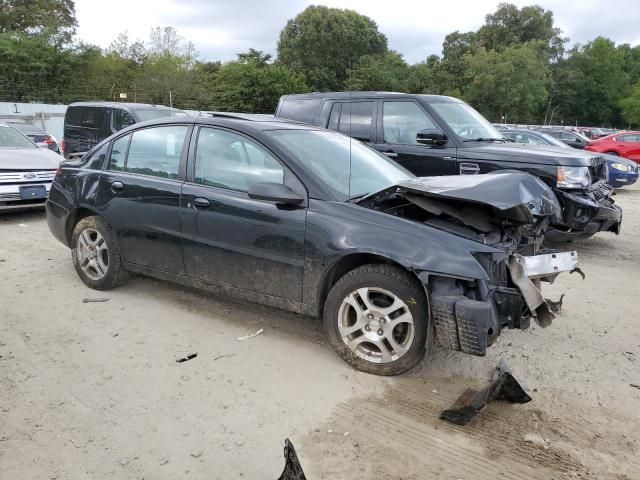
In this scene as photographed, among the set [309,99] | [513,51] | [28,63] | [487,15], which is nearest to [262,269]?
[309,99]

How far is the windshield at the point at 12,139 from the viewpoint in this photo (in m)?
8.97

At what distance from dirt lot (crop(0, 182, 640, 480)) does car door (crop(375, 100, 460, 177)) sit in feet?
8.37

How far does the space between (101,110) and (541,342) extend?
985 centimetres

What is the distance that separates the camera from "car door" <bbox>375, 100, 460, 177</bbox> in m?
6.55

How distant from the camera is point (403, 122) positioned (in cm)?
690

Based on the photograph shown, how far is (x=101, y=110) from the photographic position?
10906mm

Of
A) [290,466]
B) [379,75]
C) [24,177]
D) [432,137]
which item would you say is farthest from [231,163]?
[379,75]

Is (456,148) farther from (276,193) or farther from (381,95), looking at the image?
(276,193)

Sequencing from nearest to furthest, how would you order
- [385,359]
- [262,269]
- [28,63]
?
[385,359] < [262,269] < [28,63]

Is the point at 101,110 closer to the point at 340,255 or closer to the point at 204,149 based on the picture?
the point at 204,149

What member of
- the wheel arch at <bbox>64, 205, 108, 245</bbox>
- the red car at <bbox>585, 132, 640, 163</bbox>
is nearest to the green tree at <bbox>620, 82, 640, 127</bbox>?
the red car at <bbox>585, 132, 640, 163</bbox>

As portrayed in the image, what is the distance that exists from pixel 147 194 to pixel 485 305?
295 cm

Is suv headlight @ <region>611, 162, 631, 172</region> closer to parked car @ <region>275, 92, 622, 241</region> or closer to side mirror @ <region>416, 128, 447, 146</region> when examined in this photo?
parked car @ <region>275, 92, 622, 241</region>

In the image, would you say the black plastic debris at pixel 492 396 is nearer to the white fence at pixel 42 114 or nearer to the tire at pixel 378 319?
the tire at pixel 378 319
